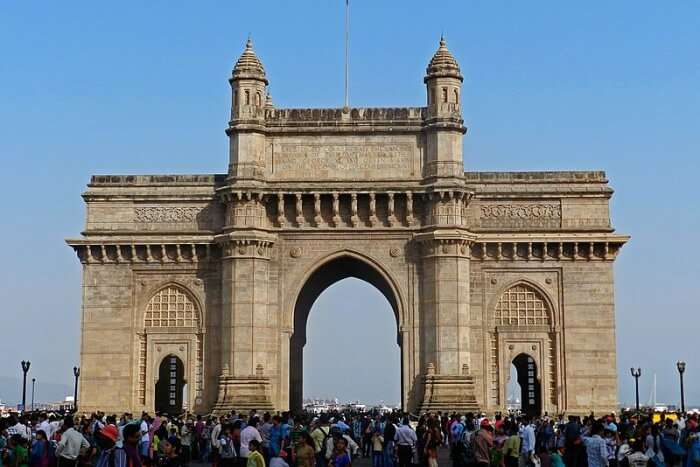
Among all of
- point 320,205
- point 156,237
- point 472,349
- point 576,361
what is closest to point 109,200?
point 156,237

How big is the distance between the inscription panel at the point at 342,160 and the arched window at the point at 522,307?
6.87 meters

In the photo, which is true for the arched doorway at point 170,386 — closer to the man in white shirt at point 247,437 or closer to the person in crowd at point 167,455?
the person in crowd at point 167,455

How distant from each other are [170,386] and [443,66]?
20.3 meters

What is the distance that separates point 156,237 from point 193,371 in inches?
240

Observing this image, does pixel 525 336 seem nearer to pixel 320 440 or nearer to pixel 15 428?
pixel 320 440

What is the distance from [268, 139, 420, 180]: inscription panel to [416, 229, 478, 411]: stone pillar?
3.56 metres

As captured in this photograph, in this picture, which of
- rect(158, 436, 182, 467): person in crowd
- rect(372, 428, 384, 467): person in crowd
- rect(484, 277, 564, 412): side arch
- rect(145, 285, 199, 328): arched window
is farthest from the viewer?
rect(145, 285, 199, 328): arched window

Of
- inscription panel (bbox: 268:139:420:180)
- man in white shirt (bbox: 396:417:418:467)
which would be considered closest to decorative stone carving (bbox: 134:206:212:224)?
inscription panel (bbox: 268:139:420:180)

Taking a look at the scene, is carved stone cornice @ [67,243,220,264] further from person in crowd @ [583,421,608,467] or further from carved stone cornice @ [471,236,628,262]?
person in crowd @ [583,421,608,467]

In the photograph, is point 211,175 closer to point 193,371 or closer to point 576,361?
point 193,371

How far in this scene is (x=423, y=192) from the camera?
163 feet

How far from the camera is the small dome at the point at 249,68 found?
5119 cm

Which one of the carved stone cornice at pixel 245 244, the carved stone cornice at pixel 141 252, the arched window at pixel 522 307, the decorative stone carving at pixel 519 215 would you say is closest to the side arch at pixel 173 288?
the carved stone cornice at pixel 141 252

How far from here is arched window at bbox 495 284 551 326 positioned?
167 feet
